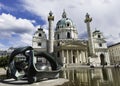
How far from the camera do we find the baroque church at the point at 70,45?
71000mm

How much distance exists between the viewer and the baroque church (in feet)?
233

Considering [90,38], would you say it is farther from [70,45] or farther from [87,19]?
[70,45]

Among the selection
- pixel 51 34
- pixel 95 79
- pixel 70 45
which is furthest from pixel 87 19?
pixel 95 79

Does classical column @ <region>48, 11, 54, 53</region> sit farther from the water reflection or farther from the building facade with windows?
the water reflection

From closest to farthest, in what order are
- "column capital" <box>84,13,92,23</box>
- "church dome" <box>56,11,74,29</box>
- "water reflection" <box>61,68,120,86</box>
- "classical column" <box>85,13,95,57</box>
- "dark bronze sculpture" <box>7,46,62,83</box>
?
"water reflection" <box>61,68,120,86</box> → "dark bronze sculpture" <box>7,46,62,83</box> → "classical column" <box>85,13,95,57</box> → "column capital" <box>84,13,92,23</box> → "church dome" <box>56,11,74,29</box>

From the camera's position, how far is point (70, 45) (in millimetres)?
71625

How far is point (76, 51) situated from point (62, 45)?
709cm

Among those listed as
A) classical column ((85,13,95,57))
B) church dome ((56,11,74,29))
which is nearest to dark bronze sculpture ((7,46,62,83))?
classical column ((85,13,95,57))

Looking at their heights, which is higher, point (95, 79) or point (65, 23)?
point (65, 23)

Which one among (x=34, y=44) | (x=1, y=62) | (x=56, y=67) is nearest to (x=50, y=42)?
(x=34, y=44)

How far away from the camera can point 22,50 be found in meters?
17.2

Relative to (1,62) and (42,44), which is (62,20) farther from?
(1,62)

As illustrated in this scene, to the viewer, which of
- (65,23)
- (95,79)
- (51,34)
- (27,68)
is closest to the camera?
(27,68)

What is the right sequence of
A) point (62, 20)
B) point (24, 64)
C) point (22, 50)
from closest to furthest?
1. point (22, 50)
2. point (24, 64)
3. point (62, 20)
